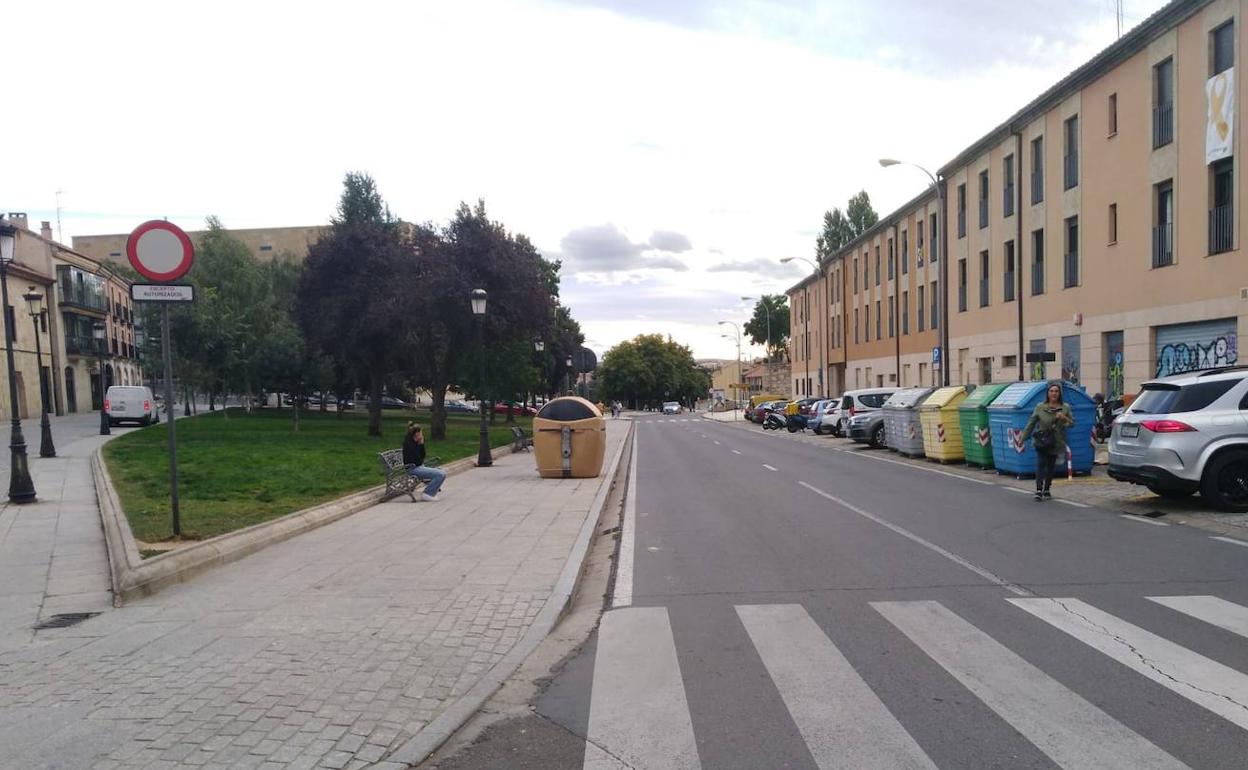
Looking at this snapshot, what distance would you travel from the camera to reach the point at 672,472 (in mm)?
21203

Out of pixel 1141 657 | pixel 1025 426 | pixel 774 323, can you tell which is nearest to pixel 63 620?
pixel 1141 657

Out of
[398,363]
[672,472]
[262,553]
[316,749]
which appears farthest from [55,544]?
[398,363]

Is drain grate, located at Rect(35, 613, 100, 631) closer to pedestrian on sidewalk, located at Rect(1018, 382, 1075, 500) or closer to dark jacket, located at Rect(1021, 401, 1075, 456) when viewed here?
pedestrian on sidewalk, located at Rect(1018, 382, 1075, 500)

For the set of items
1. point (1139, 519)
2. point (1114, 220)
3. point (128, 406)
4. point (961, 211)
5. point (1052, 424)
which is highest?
point (961, 211)

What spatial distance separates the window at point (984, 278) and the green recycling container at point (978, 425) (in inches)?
724

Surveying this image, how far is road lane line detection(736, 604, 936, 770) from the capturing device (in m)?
4.35

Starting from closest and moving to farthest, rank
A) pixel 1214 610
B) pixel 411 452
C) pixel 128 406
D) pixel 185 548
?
pixel 1214 610, pixel 185 548, pixel 411 452, pixel 128 406

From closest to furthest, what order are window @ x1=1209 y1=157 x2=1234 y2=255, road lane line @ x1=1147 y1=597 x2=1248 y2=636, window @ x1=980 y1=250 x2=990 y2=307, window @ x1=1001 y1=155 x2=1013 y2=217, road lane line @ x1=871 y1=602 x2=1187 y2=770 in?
1. road lane line @ x1=871 y1=602 x2=1187 y2=770
2. road lane line @ x1=1147 y1=597 x2=1248 y2=636
3. window @ x1=1209 y1=157 x2=1234 y2=255
4. window @ x1=1001 y1=155 x2=1013 y2=217
5. window @ x1=980 y1=250 x2=990 y2=307

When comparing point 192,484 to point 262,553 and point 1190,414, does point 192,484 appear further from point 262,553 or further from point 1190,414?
point 1190,414

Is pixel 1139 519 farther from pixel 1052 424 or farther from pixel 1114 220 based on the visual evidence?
pixel 1114 220

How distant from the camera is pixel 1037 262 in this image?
105 ft

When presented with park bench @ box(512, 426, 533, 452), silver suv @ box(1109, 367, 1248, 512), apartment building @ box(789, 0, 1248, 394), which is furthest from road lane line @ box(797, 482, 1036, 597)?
park bench @ box(512, 426, 533, 452)

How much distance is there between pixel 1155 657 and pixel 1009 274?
102 ft

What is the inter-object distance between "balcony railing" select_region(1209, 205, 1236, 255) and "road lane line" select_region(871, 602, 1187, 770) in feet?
62.7
